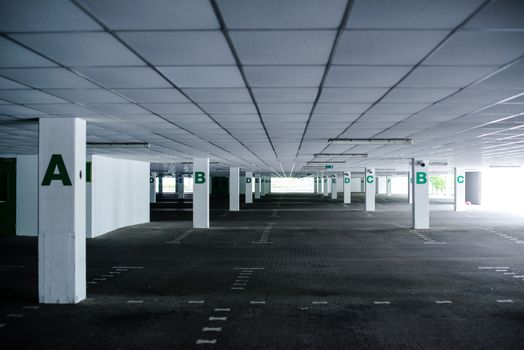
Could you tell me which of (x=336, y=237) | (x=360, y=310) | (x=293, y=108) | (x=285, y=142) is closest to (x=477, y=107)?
(x=293, y=108)

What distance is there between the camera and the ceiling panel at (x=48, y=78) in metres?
5.52

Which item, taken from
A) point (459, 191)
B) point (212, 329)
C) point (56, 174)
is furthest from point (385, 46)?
point (459, 191)

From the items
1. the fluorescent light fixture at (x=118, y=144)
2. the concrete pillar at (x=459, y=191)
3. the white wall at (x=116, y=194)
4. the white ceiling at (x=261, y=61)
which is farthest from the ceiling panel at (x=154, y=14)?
the concrete pillar at (x=459, y=191)

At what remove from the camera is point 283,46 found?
14.7 feet

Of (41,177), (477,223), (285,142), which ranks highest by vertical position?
(285,142)

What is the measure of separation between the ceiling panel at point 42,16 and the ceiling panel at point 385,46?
2.38 metres

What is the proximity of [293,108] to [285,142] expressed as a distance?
6.98 m

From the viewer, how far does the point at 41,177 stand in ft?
30.0

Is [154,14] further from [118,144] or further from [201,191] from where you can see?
[201,191]

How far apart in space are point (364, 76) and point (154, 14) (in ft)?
10.2

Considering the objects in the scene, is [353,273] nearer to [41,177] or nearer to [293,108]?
[293,108]

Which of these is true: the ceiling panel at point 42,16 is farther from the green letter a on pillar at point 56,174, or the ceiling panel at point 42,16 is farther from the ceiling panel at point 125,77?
the green letter a on pillar at point 56,174

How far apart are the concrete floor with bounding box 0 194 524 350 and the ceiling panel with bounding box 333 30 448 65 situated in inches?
165

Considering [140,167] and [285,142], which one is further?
[140,167]
